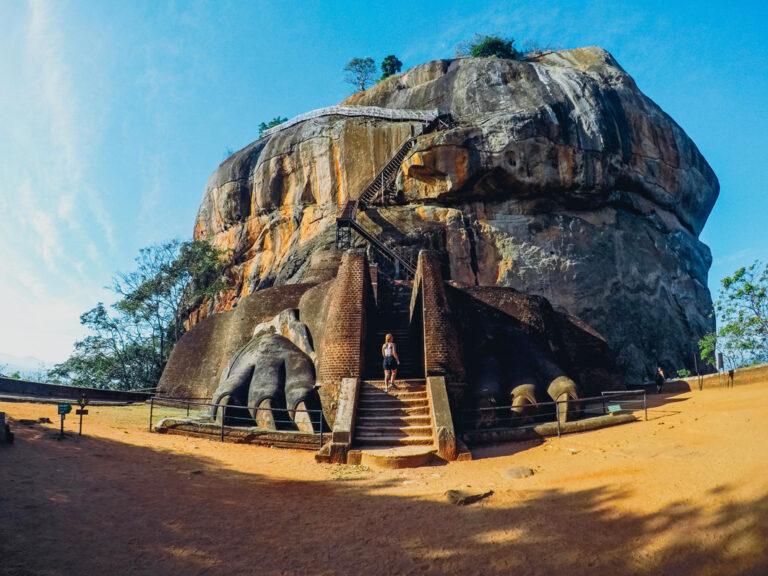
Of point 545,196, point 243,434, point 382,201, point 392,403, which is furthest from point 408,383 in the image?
point 545,196

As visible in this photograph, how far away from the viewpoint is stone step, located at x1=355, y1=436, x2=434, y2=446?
26.6ft

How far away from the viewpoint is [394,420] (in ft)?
28.6

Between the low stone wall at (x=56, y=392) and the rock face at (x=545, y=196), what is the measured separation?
8.46 meters

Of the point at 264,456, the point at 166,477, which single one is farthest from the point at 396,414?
the point at 166,477

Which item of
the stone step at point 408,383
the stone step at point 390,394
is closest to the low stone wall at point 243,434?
the stone step at point 390,394

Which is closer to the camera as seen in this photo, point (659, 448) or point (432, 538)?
point (432, 538)

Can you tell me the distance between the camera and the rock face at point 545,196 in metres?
25.0

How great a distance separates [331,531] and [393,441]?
3.29 m

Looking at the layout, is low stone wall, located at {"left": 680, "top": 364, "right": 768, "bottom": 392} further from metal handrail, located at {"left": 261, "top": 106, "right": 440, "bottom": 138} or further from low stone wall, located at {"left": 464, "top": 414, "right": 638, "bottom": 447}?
metal handrail, located at {"left": 261, "top": 106, "right": 440, "bottom": 138}

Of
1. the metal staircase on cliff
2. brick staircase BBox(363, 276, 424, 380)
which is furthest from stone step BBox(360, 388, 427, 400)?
the metal staircase on cliff

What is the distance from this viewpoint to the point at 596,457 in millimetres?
6926

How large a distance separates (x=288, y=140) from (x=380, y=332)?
2283 centimetres

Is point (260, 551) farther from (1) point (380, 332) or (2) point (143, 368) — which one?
(2) point (143, 368)

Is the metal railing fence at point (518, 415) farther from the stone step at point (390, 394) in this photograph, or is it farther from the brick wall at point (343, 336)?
the brick wall at point (343, 336)
